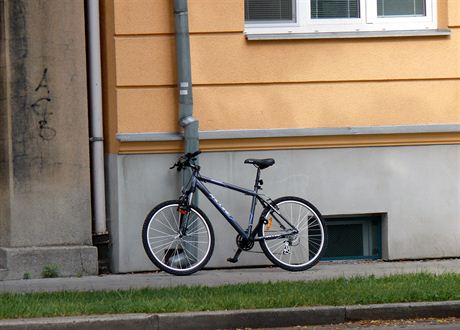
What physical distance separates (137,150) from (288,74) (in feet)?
5.88

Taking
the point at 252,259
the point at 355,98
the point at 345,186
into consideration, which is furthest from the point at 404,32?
the point at 252,259

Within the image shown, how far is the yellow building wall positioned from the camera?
11.6 metres

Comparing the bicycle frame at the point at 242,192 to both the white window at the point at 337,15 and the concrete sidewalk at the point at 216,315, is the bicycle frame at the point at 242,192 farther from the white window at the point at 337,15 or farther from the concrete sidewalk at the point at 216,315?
the white window at the point at 337,15

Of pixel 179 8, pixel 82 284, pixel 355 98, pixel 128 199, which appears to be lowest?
pixel 82 284

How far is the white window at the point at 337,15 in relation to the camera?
11984 millimetres

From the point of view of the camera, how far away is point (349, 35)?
11.9 m

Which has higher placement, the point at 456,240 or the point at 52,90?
the point at 52,90

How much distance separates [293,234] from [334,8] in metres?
2.55

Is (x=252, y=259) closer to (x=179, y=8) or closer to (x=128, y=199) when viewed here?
(x=128, y=199)

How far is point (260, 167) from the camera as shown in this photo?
1134 centimetres

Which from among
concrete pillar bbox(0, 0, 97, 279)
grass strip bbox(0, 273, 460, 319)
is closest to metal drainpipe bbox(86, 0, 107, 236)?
concrete pillar bbox(0, 0, 97, 279)

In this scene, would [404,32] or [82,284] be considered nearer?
[82,284]

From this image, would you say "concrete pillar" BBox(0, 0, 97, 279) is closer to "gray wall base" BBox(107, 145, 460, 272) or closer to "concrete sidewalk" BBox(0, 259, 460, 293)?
"concrete sidewalk" BBox(0, 259, 460, 293)

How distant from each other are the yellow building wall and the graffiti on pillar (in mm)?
676
